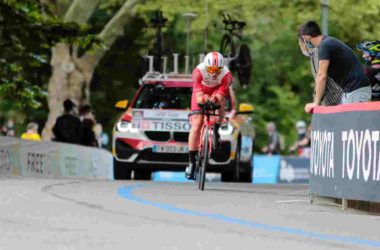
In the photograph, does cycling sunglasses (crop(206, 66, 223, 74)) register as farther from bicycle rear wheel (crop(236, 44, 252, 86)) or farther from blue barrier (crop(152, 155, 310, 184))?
blue barrier (crop(152, 155, 310, 184))

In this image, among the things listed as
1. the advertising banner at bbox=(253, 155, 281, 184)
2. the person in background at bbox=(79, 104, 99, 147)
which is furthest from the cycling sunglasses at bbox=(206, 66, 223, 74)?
the advertising banner at bbox=(253, 155, 281, 184)

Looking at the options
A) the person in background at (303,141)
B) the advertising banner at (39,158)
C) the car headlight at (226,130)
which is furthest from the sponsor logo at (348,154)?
the person in background at (303,141)

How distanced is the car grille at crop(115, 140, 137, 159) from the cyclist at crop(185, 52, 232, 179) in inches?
220

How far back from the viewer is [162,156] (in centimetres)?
2500

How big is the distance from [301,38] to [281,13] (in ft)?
89.1

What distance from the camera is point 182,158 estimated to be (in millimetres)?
25031

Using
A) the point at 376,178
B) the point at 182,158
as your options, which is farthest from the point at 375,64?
the point at 182,158

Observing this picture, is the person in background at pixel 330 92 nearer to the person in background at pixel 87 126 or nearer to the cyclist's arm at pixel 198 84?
the cyclist's arm at pixel 198 84

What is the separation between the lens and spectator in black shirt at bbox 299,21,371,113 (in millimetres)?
16516

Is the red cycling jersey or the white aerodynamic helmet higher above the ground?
the white aerodynamic helmet

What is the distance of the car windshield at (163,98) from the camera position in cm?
2573

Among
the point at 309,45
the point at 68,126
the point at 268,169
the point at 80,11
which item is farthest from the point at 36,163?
the point at 80,11

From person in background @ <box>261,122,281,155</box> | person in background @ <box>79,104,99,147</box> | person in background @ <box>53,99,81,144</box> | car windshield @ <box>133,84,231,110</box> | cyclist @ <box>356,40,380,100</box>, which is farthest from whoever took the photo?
person in background @ <box>261,122,281,155</box>

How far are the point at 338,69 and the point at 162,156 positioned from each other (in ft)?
28.4
